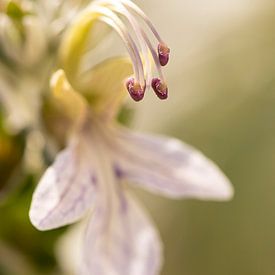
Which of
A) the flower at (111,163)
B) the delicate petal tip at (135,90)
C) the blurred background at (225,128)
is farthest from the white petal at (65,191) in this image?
the blurred background at (225,128)

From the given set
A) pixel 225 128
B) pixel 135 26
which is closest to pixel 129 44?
pixel 135 26

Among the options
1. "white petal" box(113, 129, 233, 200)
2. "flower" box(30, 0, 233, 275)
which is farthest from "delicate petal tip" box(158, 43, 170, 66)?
"white petal" box(113, 129, 233, 200)

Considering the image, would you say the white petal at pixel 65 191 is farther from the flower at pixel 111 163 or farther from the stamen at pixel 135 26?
the stamen at pixel 135 26

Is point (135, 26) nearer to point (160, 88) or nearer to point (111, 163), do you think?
point (160, 88)

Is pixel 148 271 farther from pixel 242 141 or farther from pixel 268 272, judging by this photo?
pixel 242 141

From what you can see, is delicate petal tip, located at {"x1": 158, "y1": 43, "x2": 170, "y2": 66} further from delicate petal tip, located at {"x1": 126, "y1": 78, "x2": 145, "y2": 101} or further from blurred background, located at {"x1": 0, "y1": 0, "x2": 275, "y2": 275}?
blurred background, located at {"x1": 0, "y1": 0, "x2": 275, "y2": 275}

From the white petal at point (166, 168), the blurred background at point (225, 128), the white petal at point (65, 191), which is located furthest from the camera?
the blurred background at point (225, 128)

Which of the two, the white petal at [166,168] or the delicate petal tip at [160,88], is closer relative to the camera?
the delicate petal tip at [160,88]

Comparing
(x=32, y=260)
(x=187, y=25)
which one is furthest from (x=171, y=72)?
(x=32, y=260)
